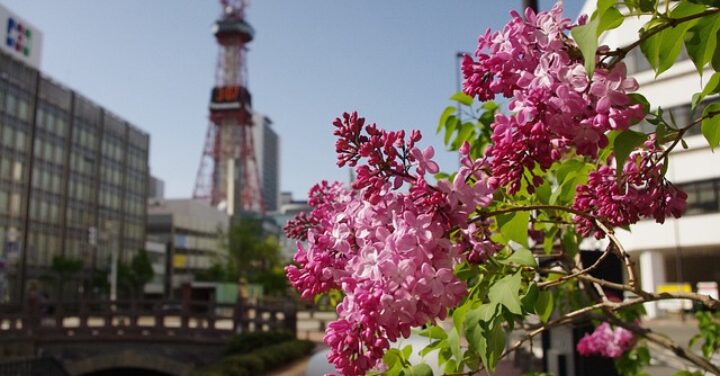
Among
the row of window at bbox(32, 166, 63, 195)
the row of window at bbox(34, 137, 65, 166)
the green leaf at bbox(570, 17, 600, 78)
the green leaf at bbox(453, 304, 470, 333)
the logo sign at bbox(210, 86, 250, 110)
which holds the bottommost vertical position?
the green leaf at bbox(453, 304, 470, 333)

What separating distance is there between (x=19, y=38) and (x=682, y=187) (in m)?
55.6

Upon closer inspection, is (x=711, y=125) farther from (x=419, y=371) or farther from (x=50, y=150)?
(x=50, y=150)

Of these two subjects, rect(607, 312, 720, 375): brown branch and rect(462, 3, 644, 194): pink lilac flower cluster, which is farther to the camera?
rect(607, 312, 720, 375): brown branch

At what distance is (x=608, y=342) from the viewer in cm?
568

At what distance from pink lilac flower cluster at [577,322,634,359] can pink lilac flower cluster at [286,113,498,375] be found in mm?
4210

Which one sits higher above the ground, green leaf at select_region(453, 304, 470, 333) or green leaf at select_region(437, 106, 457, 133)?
green leaf at select_region(437, 106, 457, 133)

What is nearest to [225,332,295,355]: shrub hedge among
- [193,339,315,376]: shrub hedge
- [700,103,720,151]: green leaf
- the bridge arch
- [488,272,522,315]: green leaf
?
[193,339,315,376]: shrub hedge

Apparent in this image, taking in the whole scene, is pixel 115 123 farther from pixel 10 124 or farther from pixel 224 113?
pixel 224 113

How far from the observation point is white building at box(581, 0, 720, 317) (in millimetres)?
35531

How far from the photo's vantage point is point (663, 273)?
42.7m

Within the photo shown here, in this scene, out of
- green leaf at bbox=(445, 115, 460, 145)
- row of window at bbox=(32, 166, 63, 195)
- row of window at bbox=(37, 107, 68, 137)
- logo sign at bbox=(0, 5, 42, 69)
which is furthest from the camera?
row of window at bbox=(37, 107, 68, 137)

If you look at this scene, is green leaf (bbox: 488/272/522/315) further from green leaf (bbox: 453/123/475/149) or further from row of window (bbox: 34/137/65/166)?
row of window (bbox: 34/137/65/166)

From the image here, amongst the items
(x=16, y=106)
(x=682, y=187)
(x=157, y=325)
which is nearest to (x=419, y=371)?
(x=157, y=325)

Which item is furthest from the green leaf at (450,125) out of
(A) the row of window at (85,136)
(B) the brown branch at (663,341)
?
(A) the row of window at (85,136)
